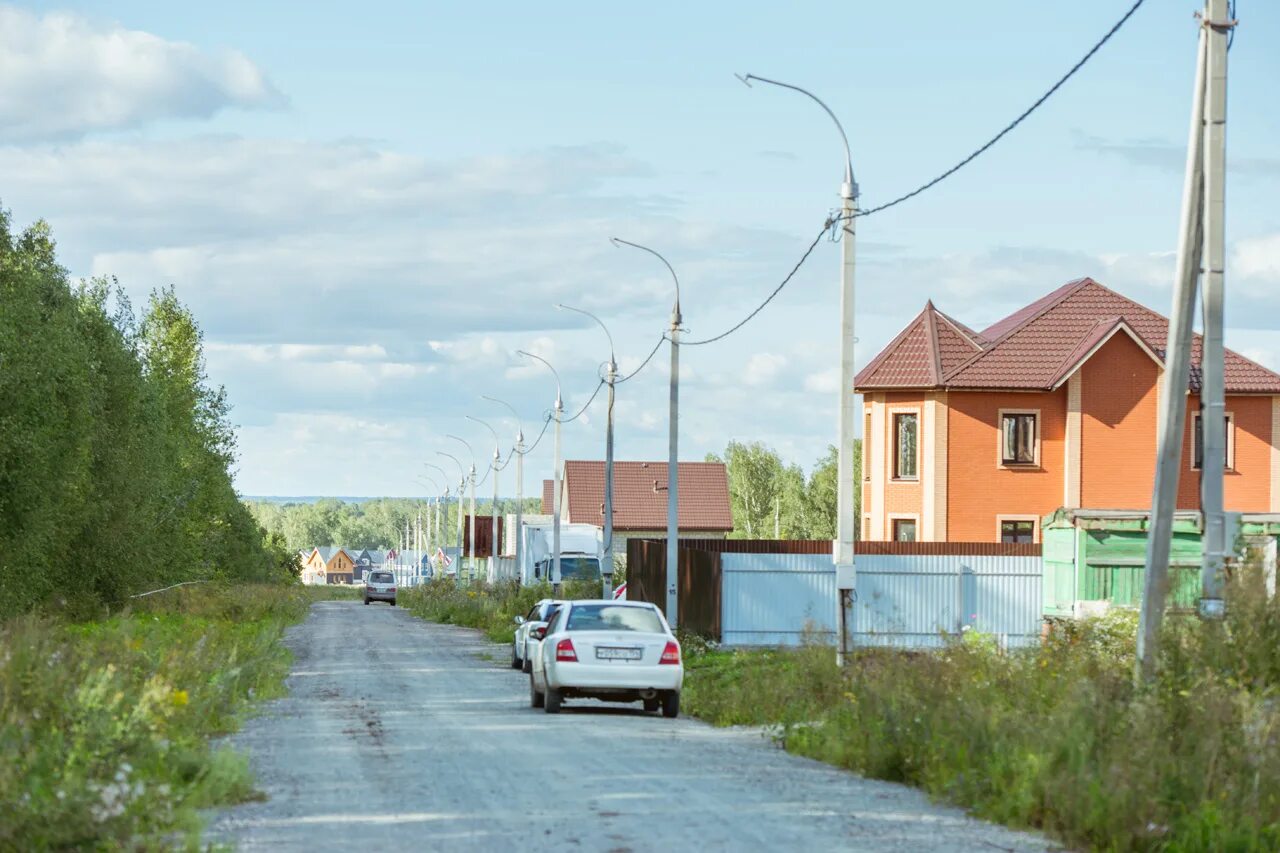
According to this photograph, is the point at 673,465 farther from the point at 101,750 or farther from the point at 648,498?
the point at 648,498

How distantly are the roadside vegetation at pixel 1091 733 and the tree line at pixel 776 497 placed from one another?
10630 centimetres

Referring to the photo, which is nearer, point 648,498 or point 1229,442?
point 1229,442

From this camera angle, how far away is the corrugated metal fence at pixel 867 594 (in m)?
35.8

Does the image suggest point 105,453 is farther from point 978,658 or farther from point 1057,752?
point 1057,752

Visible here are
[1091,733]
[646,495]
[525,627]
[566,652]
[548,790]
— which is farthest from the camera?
[646,495]

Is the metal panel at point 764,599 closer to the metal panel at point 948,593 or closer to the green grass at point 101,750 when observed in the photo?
the metal panel at point 948,593

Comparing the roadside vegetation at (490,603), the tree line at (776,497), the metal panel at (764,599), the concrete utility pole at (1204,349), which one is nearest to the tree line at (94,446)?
the roadside vegetation at (490,603)

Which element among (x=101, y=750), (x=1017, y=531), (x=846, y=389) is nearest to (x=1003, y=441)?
(x=1017, y=531)

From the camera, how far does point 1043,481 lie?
45812 mm

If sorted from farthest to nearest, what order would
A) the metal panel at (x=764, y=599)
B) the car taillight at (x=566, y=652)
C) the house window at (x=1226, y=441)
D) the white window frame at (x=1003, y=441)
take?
the white window frame at (x=1003, y=441) → the house window at (x=1226, y=441) → the metal panel at (x=764, y=599) → the car taillight at (x=566, y=652)

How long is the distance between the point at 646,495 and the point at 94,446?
151 feet

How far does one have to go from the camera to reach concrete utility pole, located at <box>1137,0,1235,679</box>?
1280 cm

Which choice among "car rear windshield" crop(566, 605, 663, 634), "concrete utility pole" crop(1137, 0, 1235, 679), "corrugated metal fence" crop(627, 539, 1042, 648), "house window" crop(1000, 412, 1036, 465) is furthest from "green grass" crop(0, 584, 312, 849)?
"house window" crop(1000, 412, 1036, 465)

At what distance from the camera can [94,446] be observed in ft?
164
